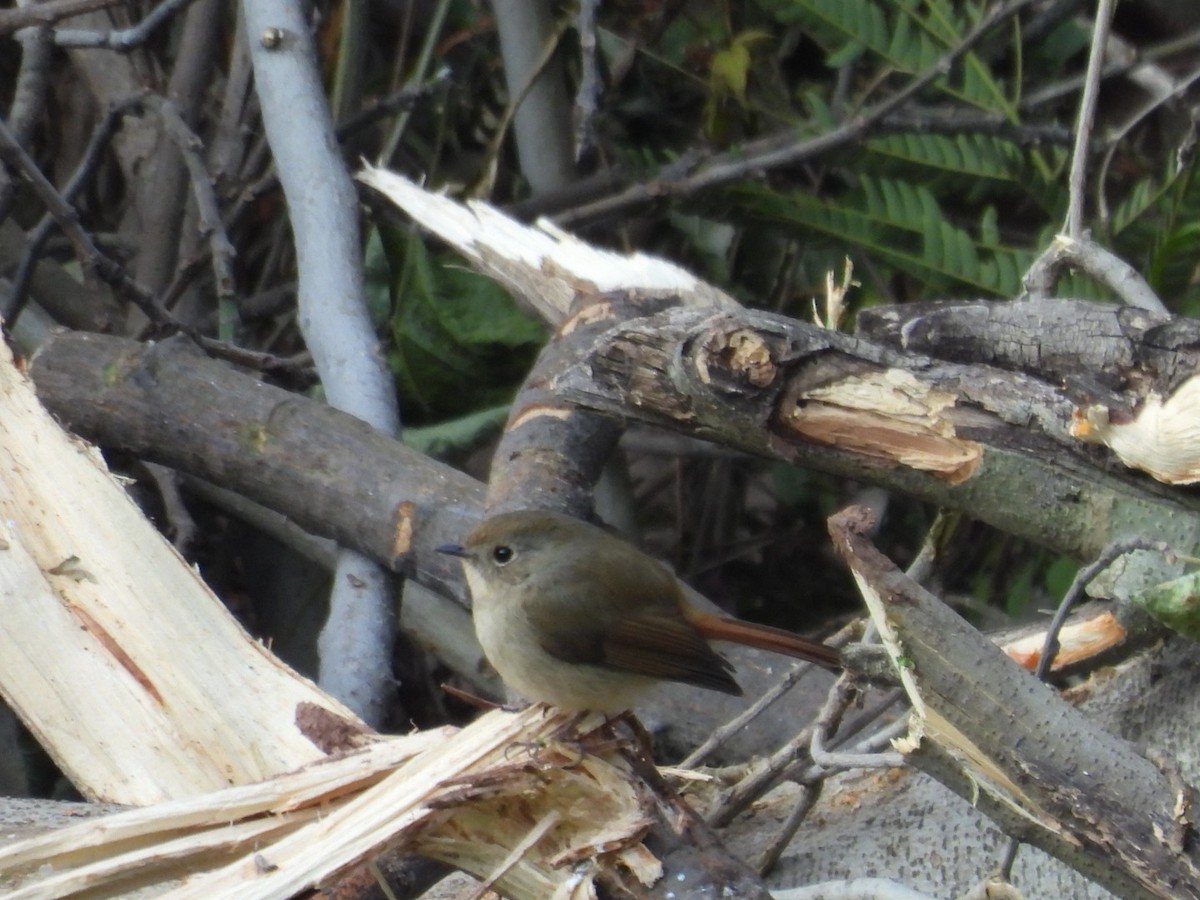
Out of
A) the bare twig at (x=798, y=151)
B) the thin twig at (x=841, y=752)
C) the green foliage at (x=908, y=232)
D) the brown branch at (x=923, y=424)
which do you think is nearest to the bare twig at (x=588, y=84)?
the bare twig at (x=798, y=151)

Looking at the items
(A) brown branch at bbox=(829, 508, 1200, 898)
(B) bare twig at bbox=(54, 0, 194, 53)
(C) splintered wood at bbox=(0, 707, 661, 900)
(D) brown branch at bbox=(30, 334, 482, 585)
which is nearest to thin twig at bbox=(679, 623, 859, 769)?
(C) splintered wood at bbox=(0, 707, 661, 900)

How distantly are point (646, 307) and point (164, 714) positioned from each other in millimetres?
1499

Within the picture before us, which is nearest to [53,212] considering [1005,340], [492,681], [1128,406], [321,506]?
[321,506]

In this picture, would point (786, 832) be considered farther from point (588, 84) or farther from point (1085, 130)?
point (588, 84)

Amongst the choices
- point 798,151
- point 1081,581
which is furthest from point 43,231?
point 1081,581

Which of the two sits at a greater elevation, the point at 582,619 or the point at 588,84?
the point at 588,84

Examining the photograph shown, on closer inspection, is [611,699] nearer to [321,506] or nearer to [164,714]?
[164,714]

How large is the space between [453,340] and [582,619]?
1721 mm

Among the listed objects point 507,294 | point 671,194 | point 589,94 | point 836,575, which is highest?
point 589,94

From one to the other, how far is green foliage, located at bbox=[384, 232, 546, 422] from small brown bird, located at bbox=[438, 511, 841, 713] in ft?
4.73

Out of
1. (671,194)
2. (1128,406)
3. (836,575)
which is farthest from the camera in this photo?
(836,575)

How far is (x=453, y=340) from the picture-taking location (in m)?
4.30

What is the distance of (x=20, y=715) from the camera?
2.85 m

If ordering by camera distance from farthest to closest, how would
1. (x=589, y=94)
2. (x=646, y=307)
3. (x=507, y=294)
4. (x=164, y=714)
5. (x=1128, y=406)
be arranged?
(x=507, y=294), (x=589, y=94), (x=646, y=307), (x=164, y=714), (x=1128, y=406)
